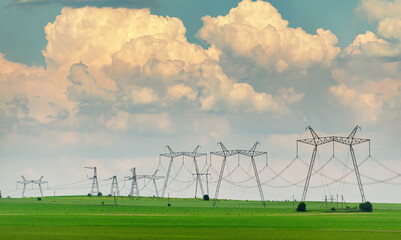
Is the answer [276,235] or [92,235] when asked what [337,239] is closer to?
[276,235]

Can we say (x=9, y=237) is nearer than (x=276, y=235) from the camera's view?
Yes

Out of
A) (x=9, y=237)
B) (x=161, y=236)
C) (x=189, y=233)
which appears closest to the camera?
(x=9, y=237)

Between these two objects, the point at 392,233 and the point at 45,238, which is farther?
the point at 392,233

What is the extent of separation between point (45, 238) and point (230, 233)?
28.7m

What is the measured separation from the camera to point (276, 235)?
109 metres

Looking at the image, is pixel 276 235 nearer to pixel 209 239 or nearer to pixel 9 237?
pixel 209 239

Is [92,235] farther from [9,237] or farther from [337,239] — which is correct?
[337,239]

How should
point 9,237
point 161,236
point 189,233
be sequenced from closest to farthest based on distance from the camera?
point 9,237
point 161,236
point 189,233

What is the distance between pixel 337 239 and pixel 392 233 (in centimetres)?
1845

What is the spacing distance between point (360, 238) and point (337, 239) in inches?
183

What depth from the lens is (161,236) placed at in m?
106

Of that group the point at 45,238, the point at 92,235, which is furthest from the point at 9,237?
the point at 92,235

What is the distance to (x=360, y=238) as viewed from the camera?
103500 mm

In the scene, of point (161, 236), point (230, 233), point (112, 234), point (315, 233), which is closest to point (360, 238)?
point (315, 233)
